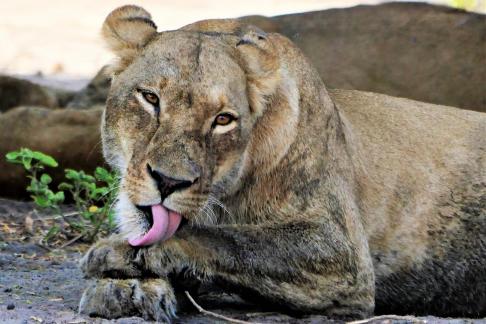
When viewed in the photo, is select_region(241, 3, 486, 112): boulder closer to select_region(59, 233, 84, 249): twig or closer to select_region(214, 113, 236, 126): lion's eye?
select_region(59, 233, 84, 249): twig

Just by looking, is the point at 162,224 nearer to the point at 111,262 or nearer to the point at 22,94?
the point at 111,262

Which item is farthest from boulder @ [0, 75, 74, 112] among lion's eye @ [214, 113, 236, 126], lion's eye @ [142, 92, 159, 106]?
lion's eye @ [214, 113, 236, 126]

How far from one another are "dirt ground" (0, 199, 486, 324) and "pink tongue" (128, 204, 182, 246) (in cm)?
35

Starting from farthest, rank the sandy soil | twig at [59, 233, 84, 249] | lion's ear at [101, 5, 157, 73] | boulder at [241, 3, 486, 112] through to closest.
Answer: the sandy soil < boulder at [241, 3, 486, 112] < twig at [59, 233, 84, 249] < lion's ear at [101, 5, 157, 73]

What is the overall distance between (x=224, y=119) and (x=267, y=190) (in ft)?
1.67

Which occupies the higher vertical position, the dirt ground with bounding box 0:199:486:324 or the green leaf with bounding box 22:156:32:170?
the green leaf with bounding box 22:156:32:170

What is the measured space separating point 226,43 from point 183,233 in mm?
907

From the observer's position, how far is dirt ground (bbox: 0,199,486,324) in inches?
188

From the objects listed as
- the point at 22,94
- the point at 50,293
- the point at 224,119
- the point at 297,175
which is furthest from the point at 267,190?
the point at 22,94

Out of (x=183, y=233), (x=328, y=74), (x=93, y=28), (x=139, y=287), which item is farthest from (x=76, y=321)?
(x=93, y=28)

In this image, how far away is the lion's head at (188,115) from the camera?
465cm

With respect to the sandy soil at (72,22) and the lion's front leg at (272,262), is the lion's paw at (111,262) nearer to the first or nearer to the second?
the lion's front leg at (272,262)

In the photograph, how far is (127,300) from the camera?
186 inches

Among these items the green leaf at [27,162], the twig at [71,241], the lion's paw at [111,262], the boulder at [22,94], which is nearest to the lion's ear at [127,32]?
the lion's paw at [111,262]
